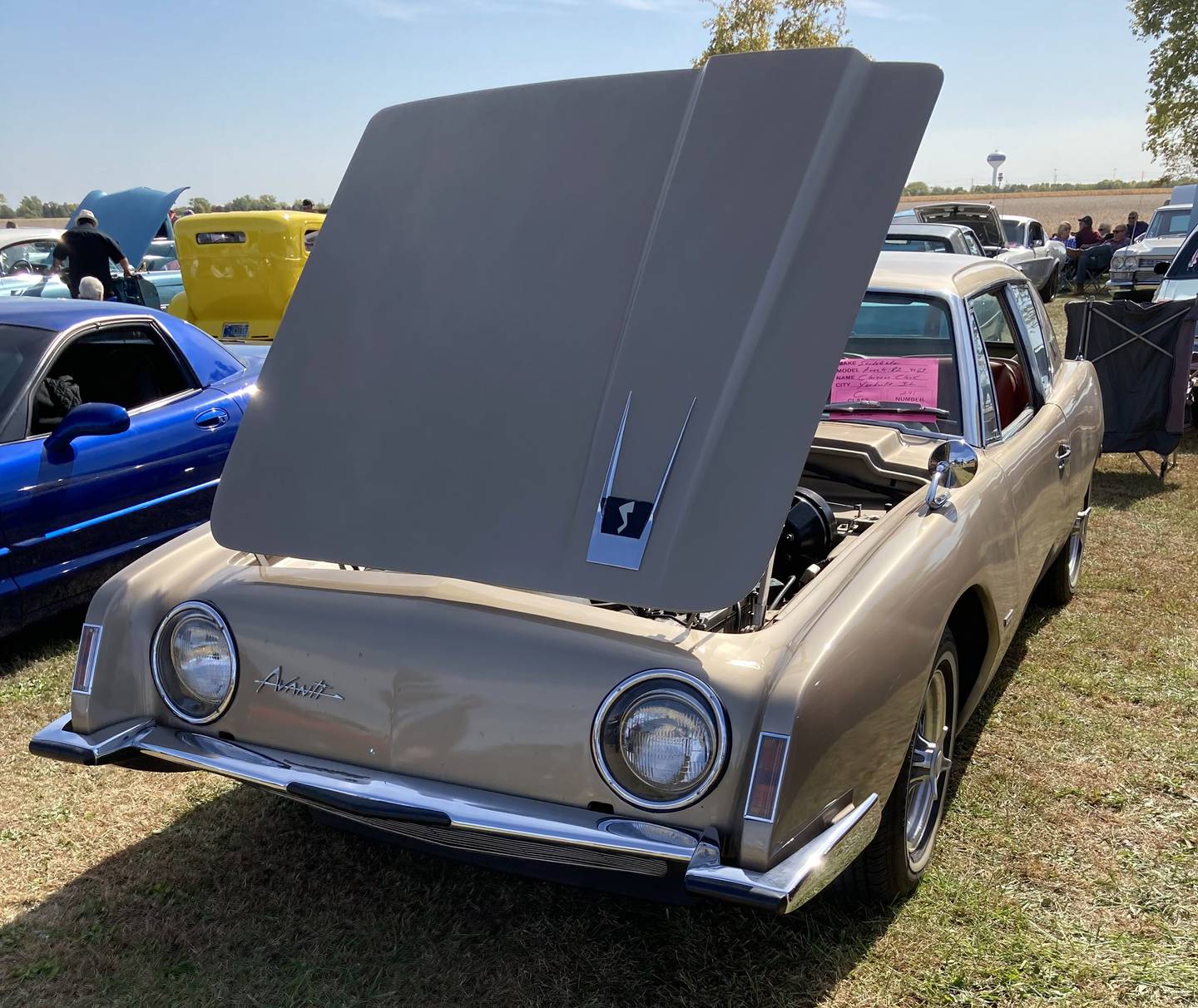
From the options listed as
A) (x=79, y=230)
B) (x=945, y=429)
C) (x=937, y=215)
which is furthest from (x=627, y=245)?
(x=937, y=215)

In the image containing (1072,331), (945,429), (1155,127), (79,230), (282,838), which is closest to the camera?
(282,838)

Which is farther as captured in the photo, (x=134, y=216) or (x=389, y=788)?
(x=134, y=216)

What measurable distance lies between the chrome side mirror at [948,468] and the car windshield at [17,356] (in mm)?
3551

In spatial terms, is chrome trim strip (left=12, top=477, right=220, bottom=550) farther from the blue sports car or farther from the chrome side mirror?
the chrome side mirror

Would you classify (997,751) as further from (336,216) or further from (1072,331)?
(1072,331)

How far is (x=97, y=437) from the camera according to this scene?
14.8ft

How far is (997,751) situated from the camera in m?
3.60

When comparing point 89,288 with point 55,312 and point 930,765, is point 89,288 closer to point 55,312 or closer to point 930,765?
point 55,312

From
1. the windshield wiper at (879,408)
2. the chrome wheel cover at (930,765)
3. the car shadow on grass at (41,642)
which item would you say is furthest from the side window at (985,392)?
the car shadow on grass at (41,642)

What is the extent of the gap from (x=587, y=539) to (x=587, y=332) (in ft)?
1.78

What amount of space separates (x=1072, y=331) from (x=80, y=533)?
6.19 meters

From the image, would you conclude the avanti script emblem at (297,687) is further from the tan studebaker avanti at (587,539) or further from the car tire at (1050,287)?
the car tire at (1050,287)

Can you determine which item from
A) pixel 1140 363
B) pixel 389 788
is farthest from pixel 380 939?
pixel 1140 363

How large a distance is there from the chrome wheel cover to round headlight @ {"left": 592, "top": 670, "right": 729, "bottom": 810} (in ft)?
2.70
